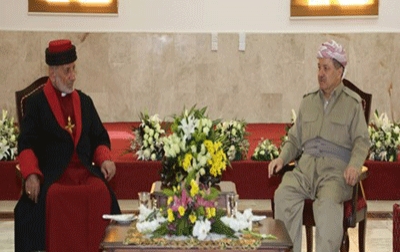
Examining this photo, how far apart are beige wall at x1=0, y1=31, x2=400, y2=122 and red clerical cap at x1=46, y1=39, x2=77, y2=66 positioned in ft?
15.3

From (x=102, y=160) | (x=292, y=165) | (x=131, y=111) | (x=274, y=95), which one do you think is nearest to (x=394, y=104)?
(x=274, y=95)

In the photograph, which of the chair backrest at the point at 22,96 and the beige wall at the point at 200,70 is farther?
the beige wall at the point at 200,70

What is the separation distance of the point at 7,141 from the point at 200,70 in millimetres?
3031

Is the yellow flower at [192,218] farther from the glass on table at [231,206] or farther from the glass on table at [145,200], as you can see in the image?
the glass on table at [145,200]

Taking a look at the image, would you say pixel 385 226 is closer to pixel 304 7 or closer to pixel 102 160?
pixel 102 160

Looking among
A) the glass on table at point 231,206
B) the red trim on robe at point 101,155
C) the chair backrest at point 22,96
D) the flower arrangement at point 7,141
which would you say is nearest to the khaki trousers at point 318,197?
the glass on table at point 231,206

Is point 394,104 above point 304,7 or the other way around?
the other way around

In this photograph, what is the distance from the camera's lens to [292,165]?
7.16 m

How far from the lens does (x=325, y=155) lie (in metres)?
6.89

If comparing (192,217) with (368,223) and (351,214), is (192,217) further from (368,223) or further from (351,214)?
(368,223)

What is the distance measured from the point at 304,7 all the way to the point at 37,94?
17.1 feet

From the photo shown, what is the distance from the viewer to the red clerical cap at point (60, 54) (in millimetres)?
6699

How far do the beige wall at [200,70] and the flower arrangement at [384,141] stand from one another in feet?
7.74

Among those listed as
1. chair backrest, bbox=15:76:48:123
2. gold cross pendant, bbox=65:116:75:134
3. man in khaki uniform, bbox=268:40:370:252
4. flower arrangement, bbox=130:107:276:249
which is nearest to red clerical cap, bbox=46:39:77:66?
gold cross pendant, bbox=65:116:75:134
